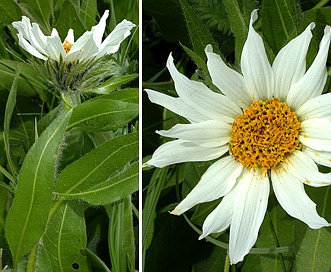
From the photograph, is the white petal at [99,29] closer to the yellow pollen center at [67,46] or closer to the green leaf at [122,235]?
the yellow pollen center at [67,46]

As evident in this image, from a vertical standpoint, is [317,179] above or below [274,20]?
below

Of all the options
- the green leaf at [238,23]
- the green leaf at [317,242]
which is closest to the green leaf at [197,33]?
the green leaf at [238,23]

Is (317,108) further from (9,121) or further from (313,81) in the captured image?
(9,121)

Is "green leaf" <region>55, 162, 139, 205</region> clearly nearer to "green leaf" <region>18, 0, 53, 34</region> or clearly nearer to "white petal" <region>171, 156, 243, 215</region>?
"white petal" <region>171, 156, 243, 215</region>

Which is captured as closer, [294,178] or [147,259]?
[294,178]

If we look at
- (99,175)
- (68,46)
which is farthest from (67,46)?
(99,175)

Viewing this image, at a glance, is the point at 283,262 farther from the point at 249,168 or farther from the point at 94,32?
the point at 94,32

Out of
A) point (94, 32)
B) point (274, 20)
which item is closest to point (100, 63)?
point (94, 32)
